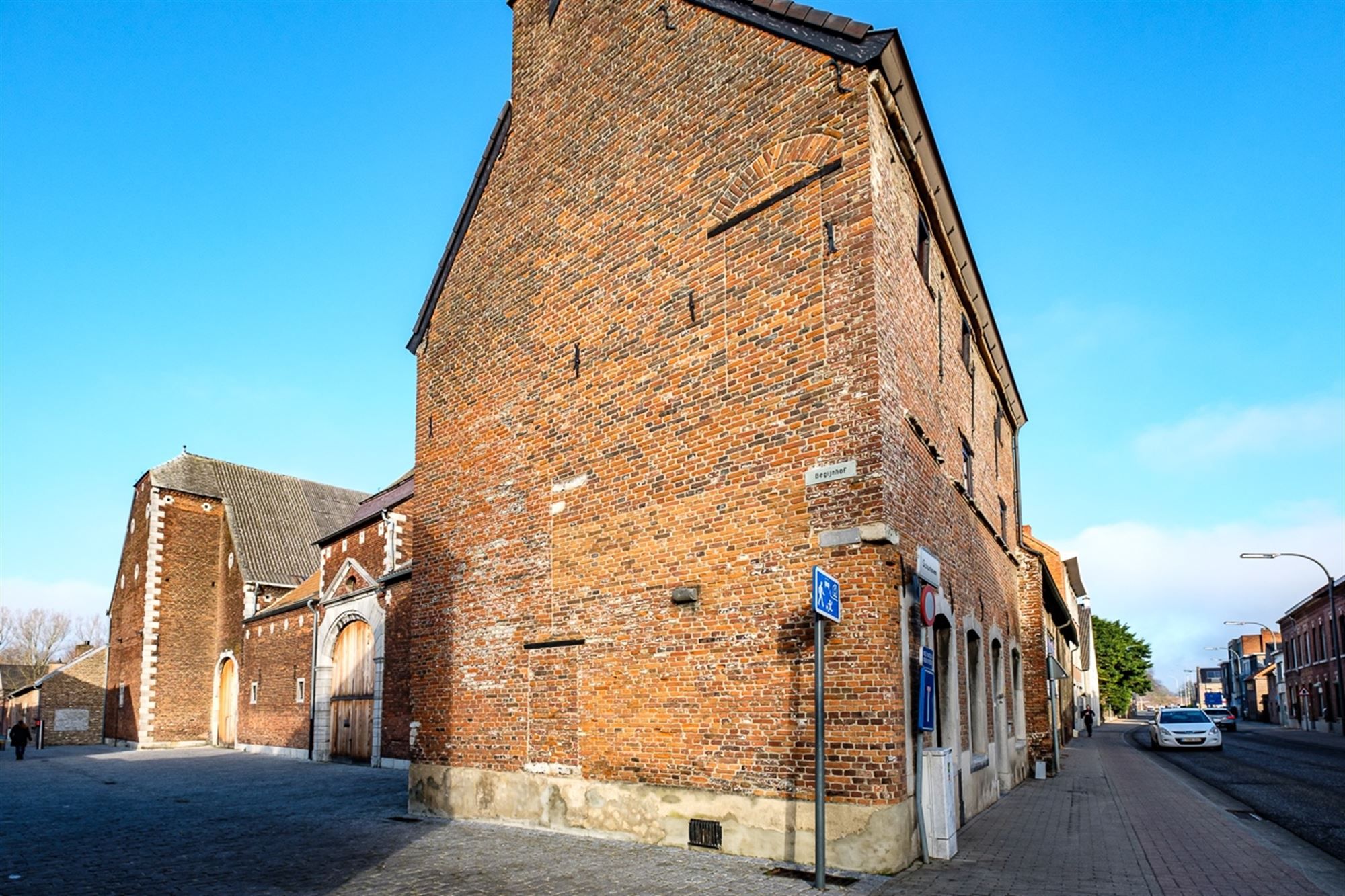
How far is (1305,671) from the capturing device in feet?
170

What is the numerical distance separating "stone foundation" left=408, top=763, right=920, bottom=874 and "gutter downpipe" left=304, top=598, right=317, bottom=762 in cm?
1416

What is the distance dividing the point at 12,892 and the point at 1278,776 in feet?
68.8

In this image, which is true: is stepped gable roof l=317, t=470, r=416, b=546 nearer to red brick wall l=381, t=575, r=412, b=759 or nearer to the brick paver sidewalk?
red brick wall l=381, t=575, r=412, b=759

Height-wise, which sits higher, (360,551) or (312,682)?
(360,551)

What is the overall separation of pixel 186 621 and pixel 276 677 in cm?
1009

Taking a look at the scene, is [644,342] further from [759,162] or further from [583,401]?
[759,162]

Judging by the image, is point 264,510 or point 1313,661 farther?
point 1313,661

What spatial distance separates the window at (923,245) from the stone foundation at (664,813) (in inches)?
254

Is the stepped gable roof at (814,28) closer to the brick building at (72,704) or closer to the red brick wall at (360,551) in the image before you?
the red brick wall at (360,551)

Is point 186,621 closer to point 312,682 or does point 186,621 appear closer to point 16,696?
point 312,682

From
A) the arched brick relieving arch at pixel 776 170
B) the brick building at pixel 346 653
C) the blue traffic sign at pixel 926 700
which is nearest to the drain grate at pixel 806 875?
the blue traffic sign at pixel 926 700

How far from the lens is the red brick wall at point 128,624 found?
1442 inches

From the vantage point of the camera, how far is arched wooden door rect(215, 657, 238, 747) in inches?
1316

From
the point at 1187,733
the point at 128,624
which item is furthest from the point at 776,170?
the point at 128,624
